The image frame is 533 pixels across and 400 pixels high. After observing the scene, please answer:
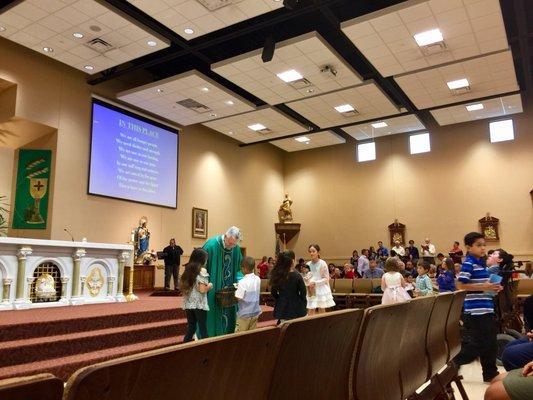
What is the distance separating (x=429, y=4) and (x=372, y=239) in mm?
10614

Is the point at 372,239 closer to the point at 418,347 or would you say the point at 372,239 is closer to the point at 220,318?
the point at 220,318

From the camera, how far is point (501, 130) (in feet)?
51.0

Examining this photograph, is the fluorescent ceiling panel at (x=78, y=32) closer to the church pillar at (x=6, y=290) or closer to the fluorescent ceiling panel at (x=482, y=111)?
the church pillar at (x=6, y=290)

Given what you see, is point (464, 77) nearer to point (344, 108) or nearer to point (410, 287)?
point (344, 108)

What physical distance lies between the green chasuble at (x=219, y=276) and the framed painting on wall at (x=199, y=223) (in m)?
9.48

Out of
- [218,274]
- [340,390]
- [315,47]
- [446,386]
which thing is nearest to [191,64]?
[315,47]

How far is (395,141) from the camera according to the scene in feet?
57.5

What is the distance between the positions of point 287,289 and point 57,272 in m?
4.01

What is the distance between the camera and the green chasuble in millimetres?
5344

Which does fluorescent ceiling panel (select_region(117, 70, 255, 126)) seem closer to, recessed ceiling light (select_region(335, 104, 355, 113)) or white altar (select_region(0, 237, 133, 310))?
recessed ceiling light (select_region(335, 104, 355, 113))

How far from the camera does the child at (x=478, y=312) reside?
432cm

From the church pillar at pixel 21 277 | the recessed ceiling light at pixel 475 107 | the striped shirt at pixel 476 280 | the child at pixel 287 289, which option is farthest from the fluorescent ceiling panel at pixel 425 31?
the church pillar at pixel 21 277

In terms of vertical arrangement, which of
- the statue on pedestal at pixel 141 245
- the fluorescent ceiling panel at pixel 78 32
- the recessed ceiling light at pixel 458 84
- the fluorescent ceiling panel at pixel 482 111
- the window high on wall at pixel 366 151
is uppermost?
the fluorescent ceiling panel at pixel 482 111

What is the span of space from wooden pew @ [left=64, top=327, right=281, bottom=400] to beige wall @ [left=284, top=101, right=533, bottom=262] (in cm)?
1573
